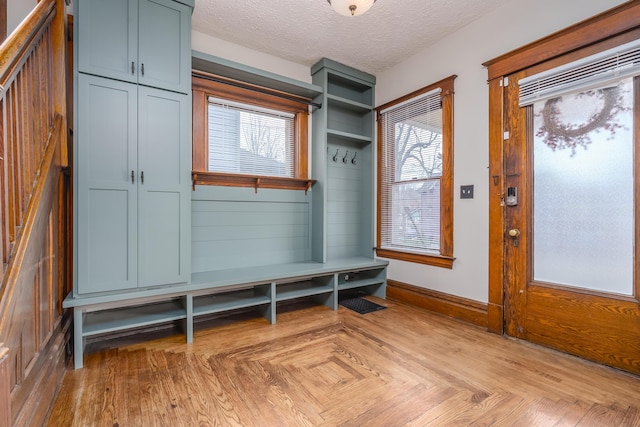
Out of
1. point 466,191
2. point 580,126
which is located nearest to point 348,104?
point 466,191

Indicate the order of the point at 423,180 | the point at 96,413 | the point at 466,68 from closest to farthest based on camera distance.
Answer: the point at 96,413 < the point at 466,68 < the point at 423,180

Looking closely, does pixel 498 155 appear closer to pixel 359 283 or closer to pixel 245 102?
pixel 359 283

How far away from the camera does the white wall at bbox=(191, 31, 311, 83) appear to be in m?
3.04

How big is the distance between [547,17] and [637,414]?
2.70 m

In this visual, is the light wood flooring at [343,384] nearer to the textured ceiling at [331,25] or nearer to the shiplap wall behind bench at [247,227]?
the shiplap wall behind bench at [247,227]

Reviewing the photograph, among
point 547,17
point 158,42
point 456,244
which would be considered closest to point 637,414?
point 456,244

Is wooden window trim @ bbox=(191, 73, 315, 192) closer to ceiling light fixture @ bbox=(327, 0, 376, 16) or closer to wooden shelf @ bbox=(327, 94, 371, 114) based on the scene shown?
wooden shelf @ bbox=(327, 94, 371, 114)

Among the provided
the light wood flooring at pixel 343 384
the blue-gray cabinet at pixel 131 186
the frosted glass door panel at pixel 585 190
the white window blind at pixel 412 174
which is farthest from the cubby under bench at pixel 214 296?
the frosted glass door panel at pixel 585 190

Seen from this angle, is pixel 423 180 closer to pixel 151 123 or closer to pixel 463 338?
pixel 463 338

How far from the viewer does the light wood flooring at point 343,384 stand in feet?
5.20

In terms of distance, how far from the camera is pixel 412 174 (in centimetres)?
350

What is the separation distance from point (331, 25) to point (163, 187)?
2.15 m

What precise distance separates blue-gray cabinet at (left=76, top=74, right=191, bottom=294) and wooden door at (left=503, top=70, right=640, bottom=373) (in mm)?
2771

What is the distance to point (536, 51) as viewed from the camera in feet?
7.95
